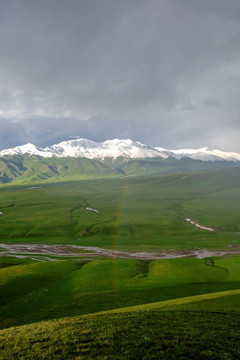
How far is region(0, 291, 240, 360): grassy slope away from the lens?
19.1 m

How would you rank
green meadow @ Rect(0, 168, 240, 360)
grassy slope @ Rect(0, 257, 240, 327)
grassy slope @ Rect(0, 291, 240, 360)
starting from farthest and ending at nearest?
grassy slope @ Rect(0, 257, 240, 327), green meadow @ Rect(0, 168, 240, 360), grassy slope @ Rect(0, 291, 240, 360)

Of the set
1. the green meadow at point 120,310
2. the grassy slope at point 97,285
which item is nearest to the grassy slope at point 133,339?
the green meadow at point 120,310

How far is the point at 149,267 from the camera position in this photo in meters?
86.4

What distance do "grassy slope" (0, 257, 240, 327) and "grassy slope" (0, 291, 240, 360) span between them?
18500 mm

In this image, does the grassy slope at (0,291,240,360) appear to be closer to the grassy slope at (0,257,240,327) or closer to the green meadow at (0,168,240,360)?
the green meadow at (0,168,240,360)

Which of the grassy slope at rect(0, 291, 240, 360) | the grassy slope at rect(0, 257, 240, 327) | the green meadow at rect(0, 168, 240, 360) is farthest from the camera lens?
the grassy slope at rect(0, 257, 240, 327)

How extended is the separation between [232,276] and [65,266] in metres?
57.6

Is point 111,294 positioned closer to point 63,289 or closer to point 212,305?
point 63,289

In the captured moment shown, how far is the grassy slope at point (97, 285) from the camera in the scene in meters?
45.5

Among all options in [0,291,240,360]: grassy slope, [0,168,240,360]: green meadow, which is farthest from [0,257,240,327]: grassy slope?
[0,291,240,360]: grassy slope

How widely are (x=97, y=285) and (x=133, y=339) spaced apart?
4370 cm

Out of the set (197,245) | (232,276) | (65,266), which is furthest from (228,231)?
(65,266)

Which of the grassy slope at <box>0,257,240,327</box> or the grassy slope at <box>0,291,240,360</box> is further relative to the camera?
the grassy slope at <box>0,257,240,327</box>

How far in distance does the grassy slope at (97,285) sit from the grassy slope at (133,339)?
18500 millimetres
